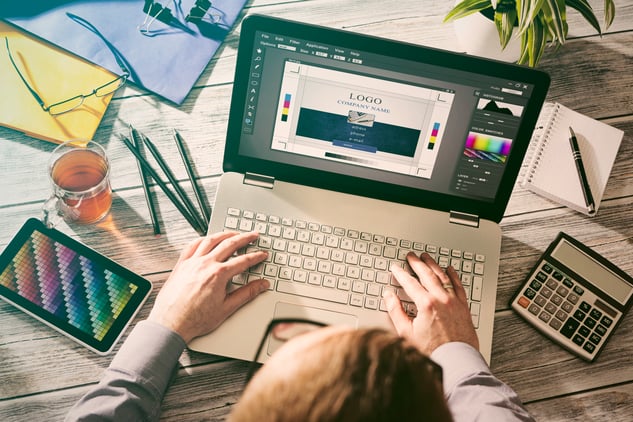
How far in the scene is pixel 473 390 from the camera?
0.82 metres

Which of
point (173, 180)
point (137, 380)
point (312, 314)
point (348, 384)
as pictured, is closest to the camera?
point (348, 384)

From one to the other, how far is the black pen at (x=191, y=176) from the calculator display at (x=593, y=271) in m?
0.61

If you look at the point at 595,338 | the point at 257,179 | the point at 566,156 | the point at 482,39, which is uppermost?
the point at 482,39

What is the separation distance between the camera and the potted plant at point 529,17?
34.4 inches

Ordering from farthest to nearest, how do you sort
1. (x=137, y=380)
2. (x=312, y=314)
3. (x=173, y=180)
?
(x=173, y=180)
(x=312, y=314)
(x=137, y=380)

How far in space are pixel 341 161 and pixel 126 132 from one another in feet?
1.35

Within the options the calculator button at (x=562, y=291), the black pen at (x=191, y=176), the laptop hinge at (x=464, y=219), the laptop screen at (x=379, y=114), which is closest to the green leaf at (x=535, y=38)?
the laptop screen at (x=379, y=114)

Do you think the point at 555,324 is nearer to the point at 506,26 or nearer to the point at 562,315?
the point at 562,315

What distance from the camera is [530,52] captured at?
0.94m

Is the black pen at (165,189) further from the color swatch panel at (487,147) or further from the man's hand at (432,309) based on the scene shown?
the color swatch panel at (487,147)

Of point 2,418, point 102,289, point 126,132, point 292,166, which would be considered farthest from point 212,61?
point 2,418

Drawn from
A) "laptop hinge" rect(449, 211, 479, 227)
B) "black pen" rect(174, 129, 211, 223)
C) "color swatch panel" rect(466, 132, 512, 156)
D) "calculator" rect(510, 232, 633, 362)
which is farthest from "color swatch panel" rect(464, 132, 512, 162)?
"black pen" rect(174, 129, 211, 223)

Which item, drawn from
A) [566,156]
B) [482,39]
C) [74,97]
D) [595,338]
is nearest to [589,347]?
[595,338]

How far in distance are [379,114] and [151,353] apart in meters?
0.49
